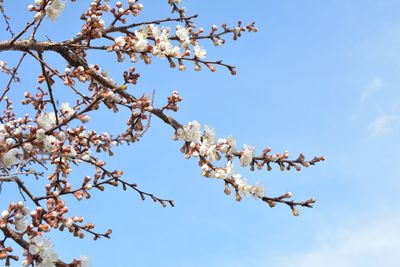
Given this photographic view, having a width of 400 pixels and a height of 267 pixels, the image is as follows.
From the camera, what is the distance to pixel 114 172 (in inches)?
167

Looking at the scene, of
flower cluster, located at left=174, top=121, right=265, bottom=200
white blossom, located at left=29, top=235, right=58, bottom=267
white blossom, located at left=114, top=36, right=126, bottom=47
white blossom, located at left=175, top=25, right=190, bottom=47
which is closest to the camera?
white blossom, located at left=29, top=235, right=58, bottom=267

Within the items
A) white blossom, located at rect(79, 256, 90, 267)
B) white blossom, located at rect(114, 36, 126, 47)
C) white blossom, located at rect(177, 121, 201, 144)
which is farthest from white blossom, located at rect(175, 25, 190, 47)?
white blossom, located at rect(79, 256, 90, 267)

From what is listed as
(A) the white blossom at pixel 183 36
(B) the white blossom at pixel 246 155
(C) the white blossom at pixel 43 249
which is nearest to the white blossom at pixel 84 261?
(C) the white blossom at pixel 43 249

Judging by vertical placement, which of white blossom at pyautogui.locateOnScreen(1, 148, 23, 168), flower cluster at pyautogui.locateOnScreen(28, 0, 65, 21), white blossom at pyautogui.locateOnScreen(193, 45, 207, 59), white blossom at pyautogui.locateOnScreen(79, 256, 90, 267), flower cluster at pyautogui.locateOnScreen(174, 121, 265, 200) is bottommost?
white blossom at pyautogui.locateOnScreen(79, 256, 90, 267)

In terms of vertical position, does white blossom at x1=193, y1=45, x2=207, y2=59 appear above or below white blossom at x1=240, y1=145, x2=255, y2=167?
above

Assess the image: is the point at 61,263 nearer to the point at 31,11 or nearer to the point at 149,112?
the point at 149,112

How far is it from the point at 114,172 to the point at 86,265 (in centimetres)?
143

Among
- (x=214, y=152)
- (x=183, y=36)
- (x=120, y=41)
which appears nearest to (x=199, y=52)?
(x=183, y=36)

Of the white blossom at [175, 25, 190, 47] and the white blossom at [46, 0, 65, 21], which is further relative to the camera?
the white blossom at [175, 25, 190, 47]

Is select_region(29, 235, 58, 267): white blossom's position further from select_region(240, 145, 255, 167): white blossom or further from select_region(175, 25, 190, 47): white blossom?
select_region(175, 25, 190, 47): white blossom

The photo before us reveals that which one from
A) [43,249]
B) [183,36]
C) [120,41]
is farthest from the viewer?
[183,36]

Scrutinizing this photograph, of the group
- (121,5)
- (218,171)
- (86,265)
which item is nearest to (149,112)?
(218,171)

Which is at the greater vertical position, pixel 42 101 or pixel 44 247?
pixel 42 101

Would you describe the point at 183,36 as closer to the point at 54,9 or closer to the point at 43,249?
the point at 54,9
